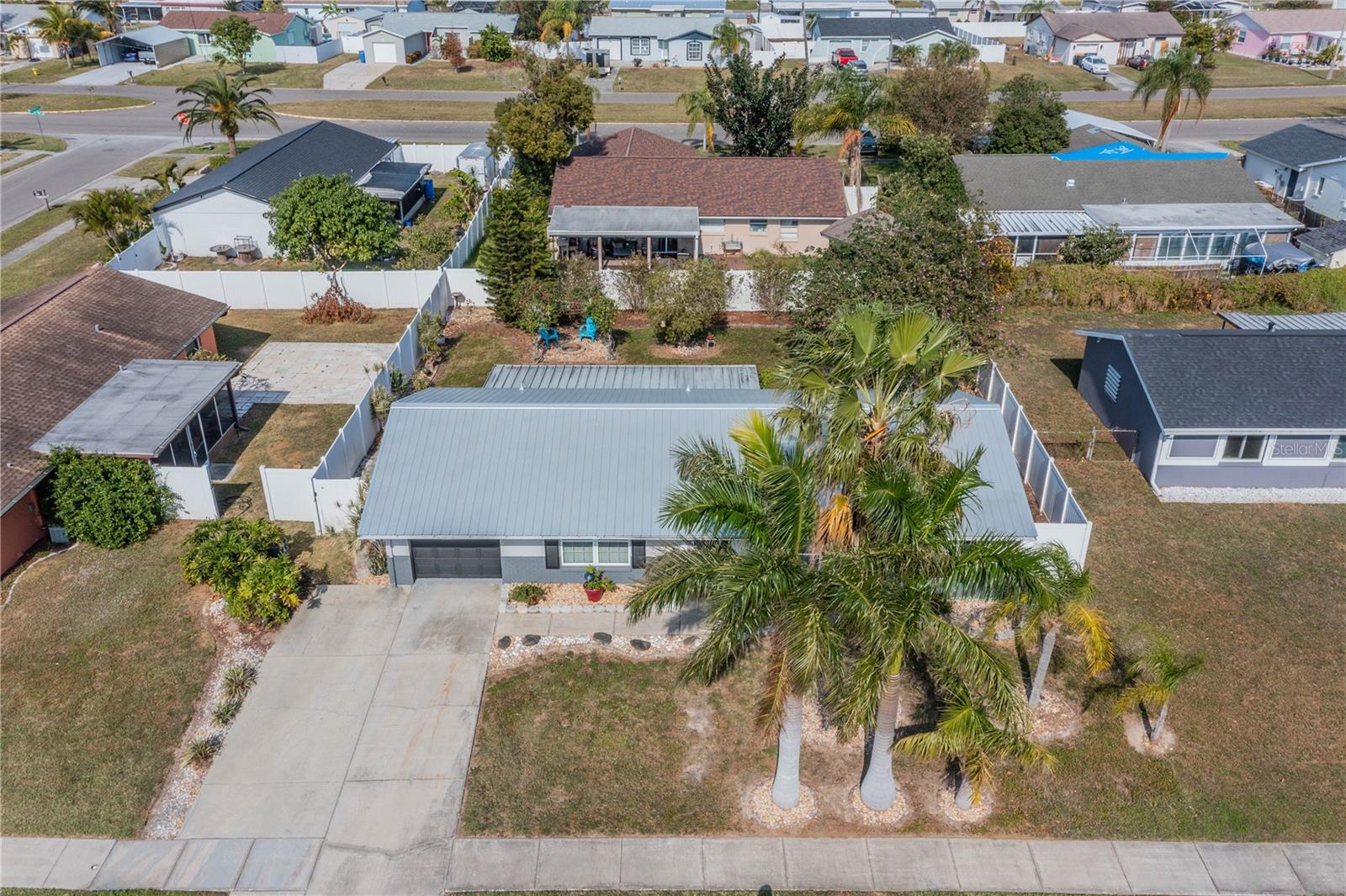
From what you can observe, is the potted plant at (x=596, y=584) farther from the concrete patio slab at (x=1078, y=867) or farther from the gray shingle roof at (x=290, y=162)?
the gray shingle roof at (x=290, y=162)

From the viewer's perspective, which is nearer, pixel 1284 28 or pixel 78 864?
pixel 78 864

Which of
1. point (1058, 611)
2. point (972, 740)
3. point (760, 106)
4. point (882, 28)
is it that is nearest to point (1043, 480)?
point (1058, 611)

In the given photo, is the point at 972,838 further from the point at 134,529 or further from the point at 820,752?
the point at 134,529

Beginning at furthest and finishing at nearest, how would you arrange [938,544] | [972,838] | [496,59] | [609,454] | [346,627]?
[496,59] < [609,454] < [346,627] < [972,838] < [938,544]

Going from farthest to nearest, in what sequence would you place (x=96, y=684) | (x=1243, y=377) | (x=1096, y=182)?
(x=1096, y=182)
(x=1243, y=377)
(x=96, y=684)

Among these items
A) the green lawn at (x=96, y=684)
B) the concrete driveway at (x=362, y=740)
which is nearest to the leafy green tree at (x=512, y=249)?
the green lawn at (x=96, y=684)

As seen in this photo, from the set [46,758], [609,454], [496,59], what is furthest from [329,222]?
[496,59]

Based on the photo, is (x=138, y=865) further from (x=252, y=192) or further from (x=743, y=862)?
(x=252, y=192)

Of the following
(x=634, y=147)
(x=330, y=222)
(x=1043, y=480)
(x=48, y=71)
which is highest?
(x=48, y=71)

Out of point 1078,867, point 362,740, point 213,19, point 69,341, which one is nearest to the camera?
point 1078,867
